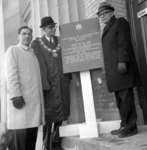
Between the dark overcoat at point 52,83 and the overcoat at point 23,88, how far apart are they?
502 mm

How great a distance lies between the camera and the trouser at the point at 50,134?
4.02 meters

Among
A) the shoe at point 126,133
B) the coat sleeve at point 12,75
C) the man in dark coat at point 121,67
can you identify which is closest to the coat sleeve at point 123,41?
the man in dark coat at point 121,67

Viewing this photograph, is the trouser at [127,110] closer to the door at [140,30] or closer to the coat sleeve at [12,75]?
the door at [140,30]

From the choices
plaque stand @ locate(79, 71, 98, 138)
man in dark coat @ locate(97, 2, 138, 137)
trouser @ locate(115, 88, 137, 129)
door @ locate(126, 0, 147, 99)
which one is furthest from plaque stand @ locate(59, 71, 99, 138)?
door @ locate(126, 0, 147, 99)

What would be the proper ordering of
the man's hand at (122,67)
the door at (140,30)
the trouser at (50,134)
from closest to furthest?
1. the man's hand at (122,67)
2. the trouser at (50,134)
3. the door at (140,30)

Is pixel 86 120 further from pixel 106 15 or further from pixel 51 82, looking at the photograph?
pixel 106 15

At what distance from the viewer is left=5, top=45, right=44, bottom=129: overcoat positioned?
3.27 meters

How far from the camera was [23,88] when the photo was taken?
3.37m

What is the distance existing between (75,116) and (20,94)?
155cm

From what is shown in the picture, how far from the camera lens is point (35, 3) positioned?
5281 millimetres

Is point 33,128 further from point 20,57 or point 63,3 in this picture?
point 63,3

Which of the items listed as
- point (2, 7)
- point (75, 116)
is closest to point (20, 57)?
point (75, 116)

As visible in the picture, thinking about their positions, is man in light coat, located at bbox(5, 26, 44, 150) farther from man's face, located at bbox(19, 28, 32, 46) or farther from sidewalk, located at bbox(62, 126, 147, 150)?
sidewalk, located at bbox(62, 126, 147, 150)

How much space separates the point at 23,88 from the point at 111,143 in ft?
3.92
